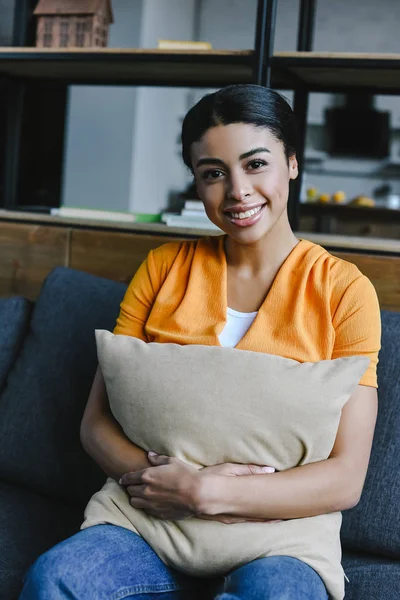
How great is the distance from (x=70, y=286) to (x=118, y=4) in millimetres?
3676

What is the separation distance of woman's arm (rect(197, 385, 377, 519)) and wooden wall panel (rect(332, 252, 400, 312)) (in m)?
0.56

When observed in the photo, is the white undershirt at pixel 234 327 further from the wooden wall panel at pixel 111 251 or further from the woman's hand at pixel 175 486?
the wooden wall panel at pixel 111 251

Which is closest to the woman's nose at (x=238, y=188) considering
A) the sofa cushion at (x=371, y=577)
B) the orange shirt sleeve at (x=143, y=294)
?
the orange shirt sleeve at (x=143, y=294)

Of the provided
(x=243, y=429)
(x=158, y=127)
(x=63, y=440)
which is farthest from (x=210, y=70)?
(x=158, y=127)

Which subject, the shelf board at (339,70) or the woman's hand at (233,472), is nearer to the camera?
the woman's hand at (233,472)

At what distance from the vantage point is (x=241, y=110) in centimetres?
132

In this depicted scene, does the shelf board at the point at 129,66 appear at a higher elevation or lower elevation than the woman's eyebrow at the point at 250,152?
higher

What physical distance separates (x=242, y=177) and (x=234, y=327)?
271 millimetres

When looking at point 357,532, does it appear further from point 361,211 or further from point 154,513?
point 361,211

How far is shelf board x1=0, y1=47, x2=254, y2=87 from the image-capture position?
1.94 meters

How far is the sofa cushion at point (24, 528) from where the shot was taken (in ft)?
4.46

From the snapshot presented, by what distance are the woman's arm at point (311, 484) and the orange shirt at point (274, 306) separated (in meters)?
0.07

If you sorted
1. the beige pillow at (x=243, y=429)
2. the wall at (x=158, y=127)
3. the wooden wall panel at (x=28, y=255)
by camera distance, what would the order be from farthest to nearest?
the wall at (x=158, y=127)
the wooden wall panel at (x=28, y=255)
the beige pillow at (x=243, y=429)

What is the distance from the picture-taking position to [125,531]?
48.8 inches
